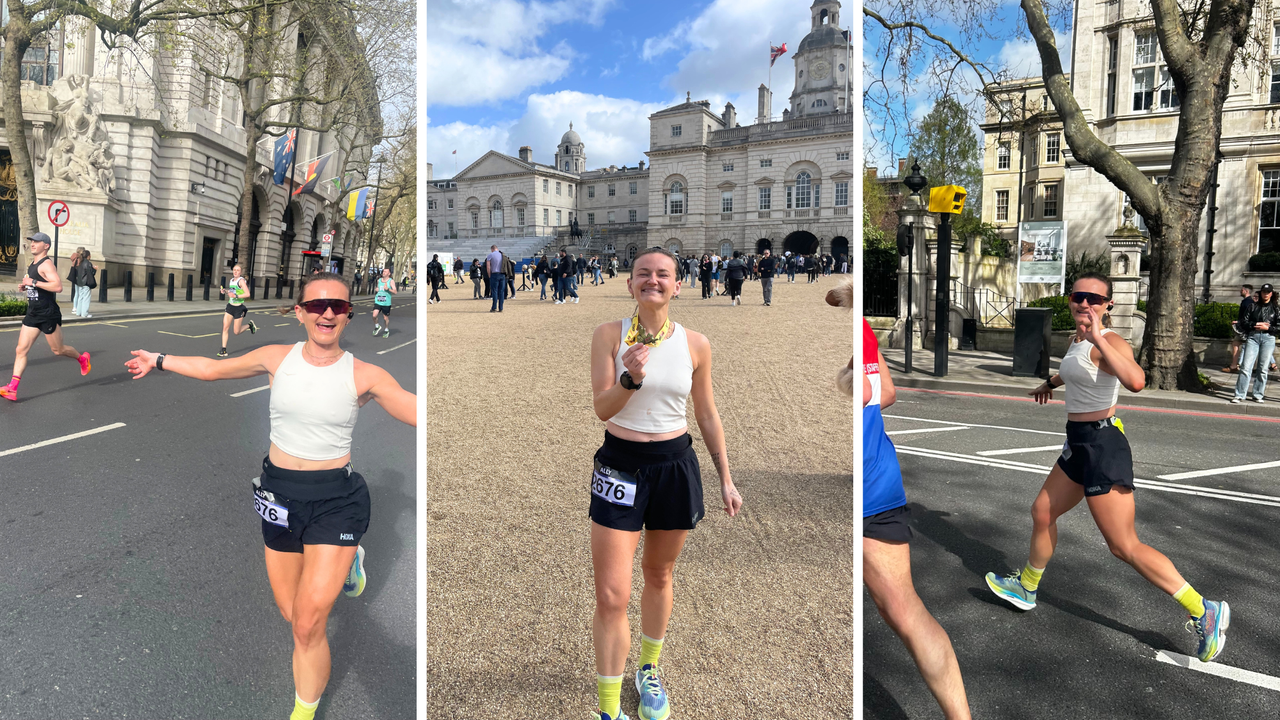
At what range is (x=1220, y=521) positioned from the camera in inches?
207

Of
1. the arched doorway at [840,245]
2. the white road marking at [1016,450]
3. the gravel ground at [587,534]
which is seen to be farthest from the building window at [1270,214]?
the arched doorway at [840,245]

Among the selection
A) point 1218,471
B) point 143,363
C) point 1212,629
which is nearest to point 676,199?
point 143,363

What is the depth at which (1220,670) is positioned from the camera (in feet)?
10.9

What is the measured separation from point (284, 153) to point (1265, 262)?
27104 millimetres

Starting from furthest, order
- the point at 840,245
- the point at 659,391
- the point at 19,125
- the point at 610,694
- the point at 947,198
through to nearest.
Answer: the point at 947,198
the point at 840,245
the point at 19,125
the point at 610,694
the point at 659,391

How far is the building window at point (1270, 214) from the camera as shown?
71.4 feet

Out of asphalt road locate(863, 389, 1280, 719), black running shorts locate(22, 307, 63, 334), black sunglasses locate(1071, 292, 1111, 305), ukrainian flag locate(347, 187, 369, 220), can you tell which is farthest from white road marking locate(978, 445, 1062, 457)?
black running shorts locate(22, 307, 63, 334)

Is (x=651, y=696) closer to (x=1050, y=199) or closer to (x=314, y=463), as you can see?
(x=314, y=463)

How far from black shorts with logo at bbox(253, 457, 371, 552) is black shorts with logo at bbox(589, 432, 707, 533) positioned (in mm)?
710

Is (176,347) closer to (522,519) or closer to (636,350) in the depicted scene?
(522,519)

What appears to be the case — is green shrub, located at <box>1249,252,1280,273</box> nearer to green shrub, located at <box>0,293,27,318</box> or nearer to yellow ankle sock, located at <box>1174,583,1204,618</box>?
yellow ankle sock, located at <box>1174,583,1204,618</box>

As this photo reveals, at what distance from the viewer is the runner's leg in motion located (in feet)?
7.44

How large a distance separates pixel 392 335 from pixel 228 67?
42.2 inches

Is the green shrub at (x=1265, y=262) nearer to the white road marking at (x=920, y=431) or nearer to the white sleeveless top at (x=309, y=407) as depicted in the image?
the white road marking at (x=920, y=431)
